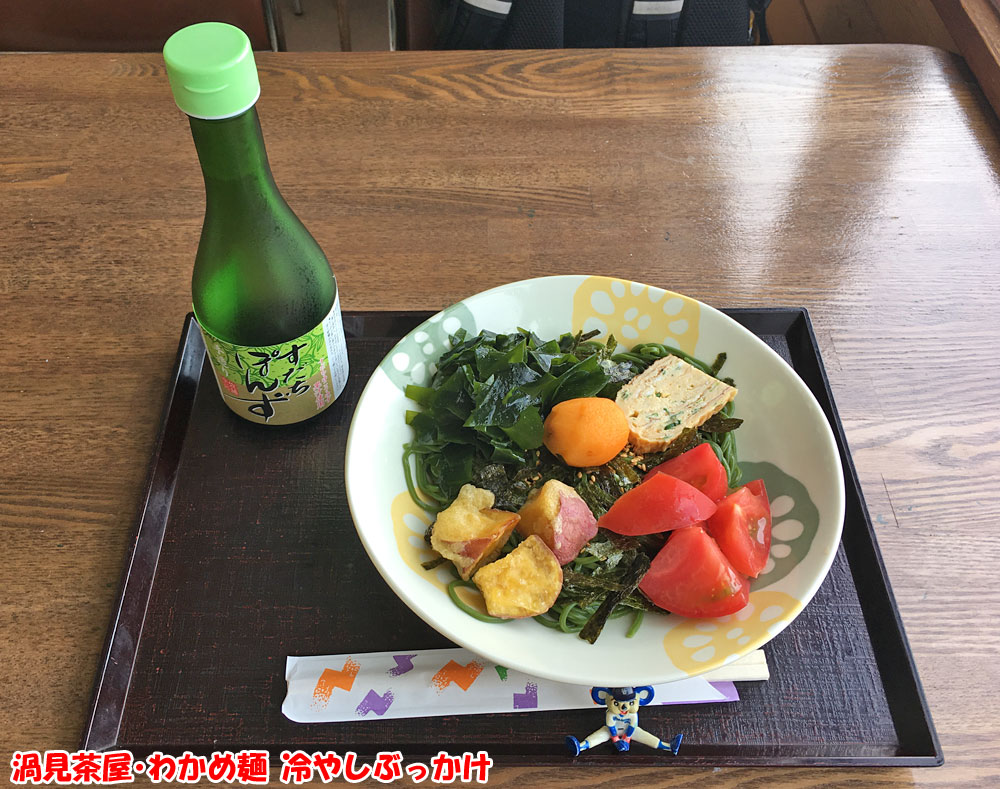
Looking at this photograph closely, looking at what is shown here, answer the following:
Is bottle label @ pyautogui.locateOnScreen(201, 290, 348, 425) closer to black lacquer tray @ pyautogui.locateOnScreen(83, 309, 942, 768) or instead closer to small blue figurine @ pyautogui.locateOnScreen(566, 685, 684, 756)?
black lacquer tray @ pyautogui.locateOnScreen(83, 309, 942, 768)

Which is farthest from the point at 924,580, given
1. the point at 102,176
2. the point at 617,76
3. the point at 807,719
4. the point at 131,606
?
the point at 102,176

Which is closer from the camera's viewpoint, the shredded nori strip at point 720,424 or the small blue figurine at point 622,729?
the small blue figurine at point 622,729

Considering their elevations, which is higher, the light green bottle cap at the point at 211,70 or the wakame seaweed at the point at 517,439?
the light green bottle cap at the point at 211,70

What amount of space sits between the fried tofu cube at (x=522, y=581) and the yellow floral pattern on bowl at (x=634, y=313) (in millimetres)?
357

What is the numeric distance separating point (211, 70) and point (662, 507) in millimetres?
601

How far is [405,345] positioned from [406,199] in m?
0.47

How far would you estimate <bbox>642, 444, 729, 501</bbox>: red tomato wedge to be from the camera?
889 millimetres

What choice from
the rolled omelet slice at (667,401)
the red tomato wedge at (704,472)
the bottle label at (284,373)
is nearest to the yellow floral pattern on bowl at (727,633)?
the red tomato wedge at (704,472)

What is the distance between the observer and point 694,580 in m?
0.82

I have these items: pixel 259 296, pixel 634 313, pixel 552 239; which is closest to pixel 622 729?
pixel 634 313

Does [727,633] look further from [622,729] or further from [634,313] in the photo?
[634,313]

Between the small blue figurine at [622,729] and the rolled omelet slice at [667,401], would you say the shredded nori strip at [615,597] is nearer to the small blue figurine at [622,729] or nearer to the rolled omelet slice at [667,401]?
the small blue figurine at [622,729]

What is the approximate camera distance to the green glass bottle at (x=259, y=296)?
0.88m

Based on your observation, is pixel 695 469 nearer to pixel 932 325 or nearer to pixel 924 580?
pixel 924 580
